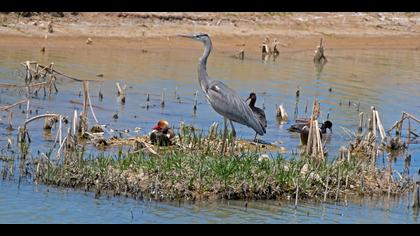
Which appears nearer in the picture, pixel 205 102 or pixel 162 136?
pixel 162 136

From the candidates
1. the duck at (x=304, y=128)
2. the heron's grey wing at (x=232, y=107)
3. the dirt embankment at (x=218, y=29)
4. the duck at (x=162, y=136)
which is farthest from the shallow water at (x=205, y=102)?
the heron's grey wing at (x=232, y=107)

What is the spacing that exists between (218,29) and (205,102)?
10.5 meters

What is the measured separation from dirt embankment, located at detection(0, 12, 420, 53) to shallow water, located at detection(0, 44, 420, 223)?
0.92 meters

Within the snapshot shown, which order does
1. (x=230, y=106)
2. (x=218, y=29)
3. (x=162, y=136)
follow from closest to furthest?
(x=230, y=106), (x=162, y=136), (x=218, y=29)

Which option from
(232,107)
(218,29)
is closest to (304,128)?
(232,107)

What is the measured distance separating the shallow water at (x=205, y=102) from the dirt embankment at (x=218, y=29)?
918 millimetres

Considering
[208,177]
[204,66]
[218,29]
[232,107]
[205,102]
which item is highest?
[218,29]

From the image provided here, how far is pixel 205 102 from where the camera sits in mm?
18219

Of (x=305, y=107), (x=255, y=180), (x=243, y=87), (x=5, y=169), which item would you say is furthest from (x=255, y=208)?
(x=243, y=87)

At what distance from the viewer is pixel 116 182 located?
979 centimetres

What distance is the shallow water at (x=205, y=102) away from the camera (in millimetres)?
9406
